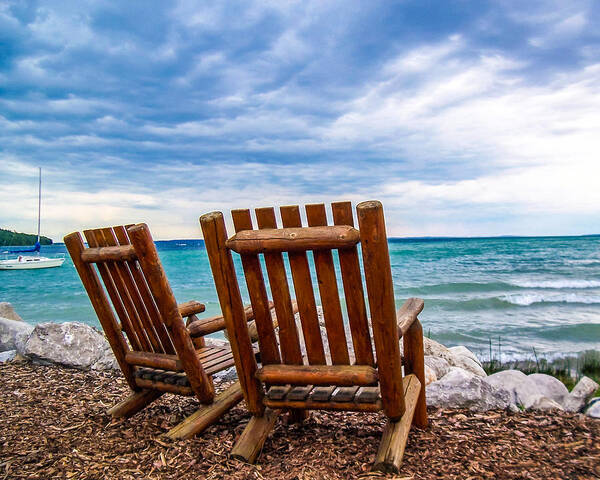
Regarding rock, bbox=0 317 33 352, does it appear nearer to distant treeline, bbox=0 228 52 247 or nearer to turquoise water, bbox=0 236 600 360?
turquoise water, bbox=0 236 600 360

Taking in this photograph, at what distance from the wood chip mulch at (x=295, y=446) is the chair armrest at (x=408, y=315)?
79cm

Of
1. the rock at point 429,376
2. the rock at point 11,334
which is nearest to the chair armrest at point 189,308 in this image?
the rock at point 429,376

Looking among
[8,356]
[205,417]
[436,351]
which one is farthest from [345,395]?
[8,356]

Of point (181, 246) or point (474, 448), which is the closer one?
point (474, 448)

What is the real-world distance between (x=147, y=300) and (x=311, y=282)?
1.39 metres

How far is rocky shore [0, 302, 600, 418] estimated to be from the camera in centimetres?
369

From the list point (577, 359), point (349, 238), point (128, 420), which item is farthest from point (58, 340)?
point (577, 359)

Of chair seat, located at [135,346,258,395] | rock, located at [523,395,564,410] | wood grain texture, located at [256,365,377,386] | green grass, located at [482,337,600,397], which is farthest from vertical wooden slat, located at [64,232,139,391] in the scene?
green grass, located at [482,337,600,397]

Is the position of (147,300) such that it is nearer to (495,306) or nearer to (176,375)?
(176,375)

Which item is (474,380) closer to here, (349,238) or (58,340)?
(349,238)

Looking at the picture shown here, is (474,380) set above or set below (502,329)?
above

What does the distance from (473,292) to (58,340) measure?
15.5m

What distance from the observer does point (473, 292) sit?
17.7 m

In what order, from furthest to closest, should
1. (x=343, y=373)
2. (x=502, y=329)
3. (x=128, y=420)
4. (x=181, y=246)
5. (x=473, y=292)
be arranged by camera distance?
(x=181, y=246)
(x=473, y=292)
(x=502, y=329)
(x=128, y=420)
(x=343, y=373)
